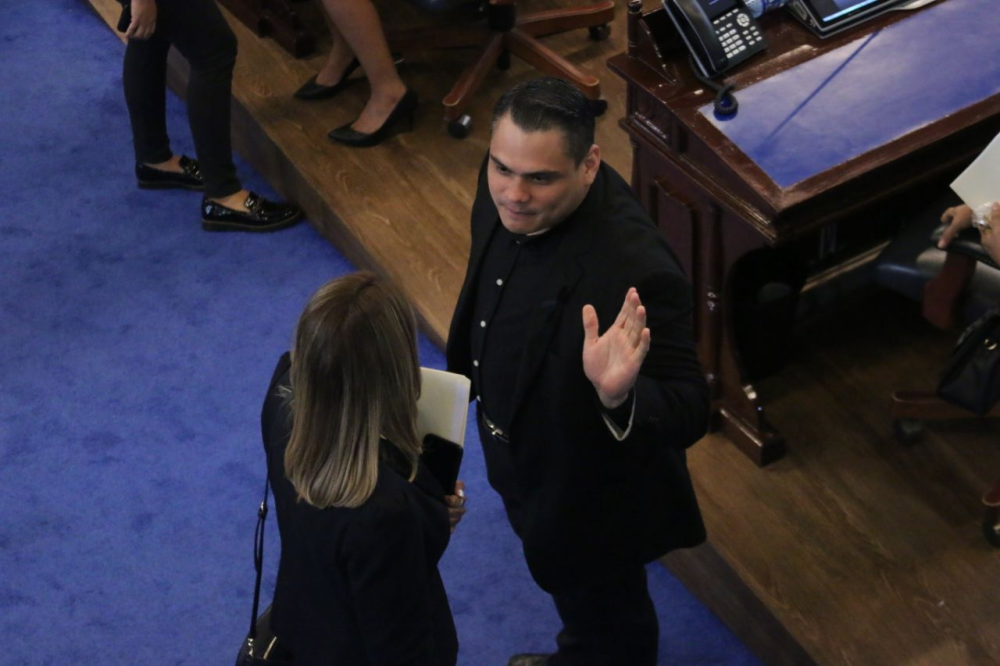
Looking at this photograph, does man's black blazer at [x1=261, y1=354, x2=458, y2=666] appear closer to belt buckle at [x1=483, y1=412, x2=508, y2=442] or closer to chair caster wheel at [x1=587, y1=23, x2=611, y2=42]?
belt buckle at [x1=483, y1=412, x2=508, y2=442]

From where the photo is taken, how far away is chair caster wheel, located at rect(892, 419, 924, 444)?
10.3ft

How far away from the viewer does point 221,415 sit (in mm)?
3623

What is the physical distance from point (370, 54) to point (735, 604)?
212 centimetres

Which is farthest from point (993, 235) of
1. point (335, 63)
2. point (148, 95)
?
point (148, 95)

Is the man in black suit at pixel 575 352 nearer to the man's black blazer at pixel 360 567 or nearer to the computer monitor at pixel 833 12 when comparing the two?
the man's black blazer at pixel 360 567

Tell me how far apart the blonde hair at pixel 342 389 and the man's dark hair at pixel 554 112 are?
368 mm

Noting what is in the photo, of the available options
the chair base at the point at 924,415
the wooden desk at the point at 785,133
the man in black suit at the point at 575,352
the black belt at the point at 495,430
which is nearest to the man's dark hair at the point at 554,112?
the man in black suit at the point at 575,352

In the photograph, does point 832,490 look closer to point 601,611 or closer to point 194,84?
point 601,611

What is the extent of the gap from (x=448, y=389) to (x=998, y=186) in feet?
4.09

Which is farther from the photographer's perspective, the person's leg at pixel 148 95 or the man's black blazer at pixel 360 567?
the person's leg at pixel 148 95

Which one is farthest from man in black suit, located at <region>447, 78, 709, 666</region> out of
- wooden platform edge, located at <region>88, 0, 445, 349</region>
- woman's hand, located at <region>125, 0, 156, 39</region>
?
woman's hand, located at <region>125, 0, 156, 39</region>

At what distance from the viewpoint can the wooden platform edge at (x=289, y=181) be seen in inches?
153

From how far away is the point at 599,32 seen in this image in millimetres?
4602

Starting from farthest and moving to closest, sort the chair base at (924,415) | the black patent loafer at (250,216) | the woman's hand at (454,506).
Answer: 1. the black patent loafer at (250,216)
2. the chair base at (924,415)
3. the woman's hand at (454,506)
